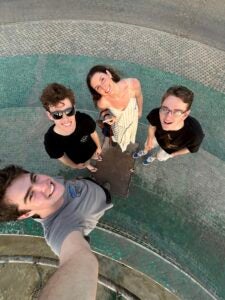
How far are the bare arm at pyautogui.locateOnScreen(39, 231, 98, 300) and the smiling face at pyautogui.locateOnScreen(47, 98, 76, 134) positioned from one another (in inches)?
60.5

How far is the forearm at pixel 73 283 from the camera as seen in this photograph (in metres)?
1.93

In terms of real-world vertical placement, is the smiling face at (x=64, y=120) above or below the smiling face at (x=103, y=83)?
below

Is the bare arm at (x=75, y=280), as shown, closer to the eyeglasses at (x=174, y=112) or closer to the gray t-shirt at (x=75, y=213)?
the gray t-shirt at (x=75, y=213)

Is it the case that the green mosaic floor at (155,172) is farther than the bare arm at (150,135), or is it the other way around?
the green mosaic floor at (155,172)

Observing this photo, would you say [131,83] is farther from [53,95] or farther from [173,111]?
[53,95]

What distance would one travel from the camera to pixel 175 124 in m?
3.92

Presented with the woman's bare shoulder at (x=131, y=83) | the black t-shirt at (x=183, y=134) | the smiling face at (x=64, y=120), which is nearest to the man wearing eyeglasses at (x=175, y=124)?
the black t-shirt at (x=183, y=134)

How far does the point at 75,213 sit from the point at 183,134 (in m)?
1.49

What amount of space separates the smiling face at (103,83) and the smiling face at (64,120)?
366mm

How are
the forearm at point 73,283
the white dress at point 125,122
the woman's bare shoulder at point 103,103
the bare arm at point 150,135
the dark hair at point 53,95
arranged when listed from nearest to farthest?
the forearm at point 73,283
the dark hair at point 53,95
the woman's bare shoulder at point 103,103
the white dress at point 125,122
the bare arm at point 150,135

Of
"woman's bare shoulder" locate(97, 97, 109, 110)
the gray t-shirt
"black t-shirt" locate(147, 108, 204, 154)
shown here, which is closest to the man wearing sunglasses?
"woman's bare shoulder" locate(97, 97, 109, 110)

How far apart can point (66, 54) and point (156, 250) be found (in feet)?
12.3

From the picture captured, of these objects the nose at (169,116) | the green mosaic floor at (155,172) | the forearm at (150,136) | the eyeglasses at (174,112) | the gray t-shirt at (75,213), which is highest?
the eyeglasses at (174,112)

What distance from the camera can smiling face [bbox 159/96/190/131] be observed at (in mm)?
3760
